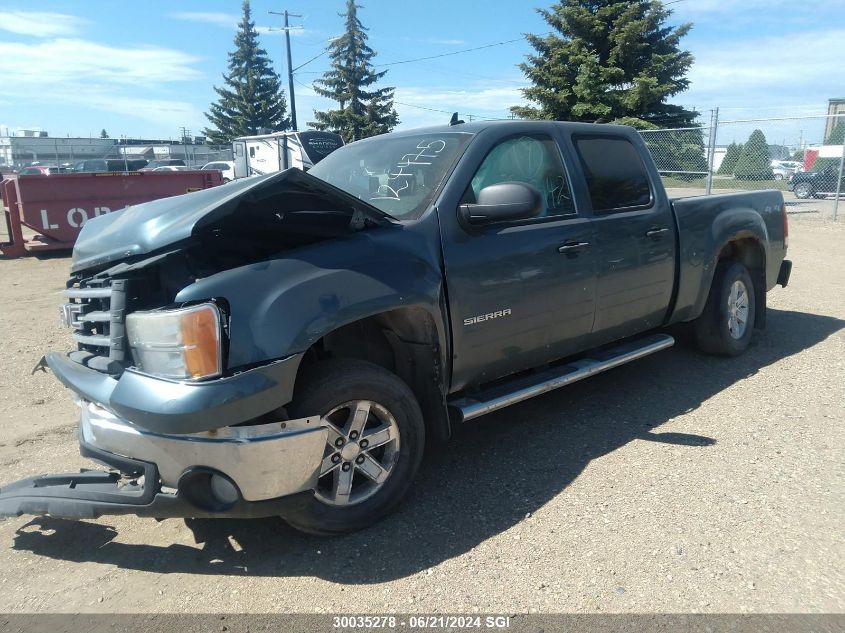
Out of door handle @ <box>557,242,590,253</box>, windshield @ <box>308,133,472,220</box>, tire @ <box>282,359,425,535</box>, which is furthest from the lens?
door handle @ <box>557,242,590,253</box>

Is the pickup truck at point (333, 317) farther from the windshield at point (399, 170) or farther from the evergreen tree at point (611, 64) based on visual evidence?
the evergreen tree at point (611, 64)

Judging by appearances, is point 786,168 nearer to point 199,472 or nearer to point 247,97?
point 199,472

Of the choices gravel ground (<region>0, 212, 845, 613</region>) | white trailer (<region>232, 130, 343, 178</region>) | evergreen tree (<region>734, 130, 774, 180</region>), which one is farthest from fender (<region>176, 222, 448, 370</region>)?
evergreen tree (<region>734, 130, 774, 180</region>)

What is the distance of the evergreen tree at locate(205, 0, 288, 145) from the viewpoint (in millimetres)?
51625

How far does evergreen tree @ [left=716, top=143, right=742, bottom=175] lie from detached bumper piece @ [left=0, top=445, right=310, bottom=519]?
19.4 metres

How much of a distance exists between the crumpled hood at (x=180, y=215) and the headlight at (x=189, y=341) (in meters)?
0.35

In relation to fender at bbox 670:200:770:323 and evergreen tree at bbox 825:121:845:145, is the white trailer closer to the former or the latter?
fender at bbox 670:200:770:323

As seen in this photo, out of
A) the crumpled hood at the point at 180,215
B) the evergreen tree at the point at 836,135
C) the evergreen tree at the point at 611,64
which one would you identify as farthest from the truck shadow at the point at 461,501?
the evergreen tree at the point at 611,64

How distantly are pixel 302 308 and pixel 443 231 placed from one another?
987mm

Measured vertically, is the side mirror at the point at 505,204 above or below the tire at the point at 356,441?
above

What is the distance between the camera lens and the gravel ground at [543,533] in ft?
8.96

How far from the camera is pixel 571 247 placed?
401 centimetres

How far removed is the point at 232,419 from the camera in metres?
2.61

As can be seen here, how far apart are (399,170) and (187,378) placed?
6.24ft
